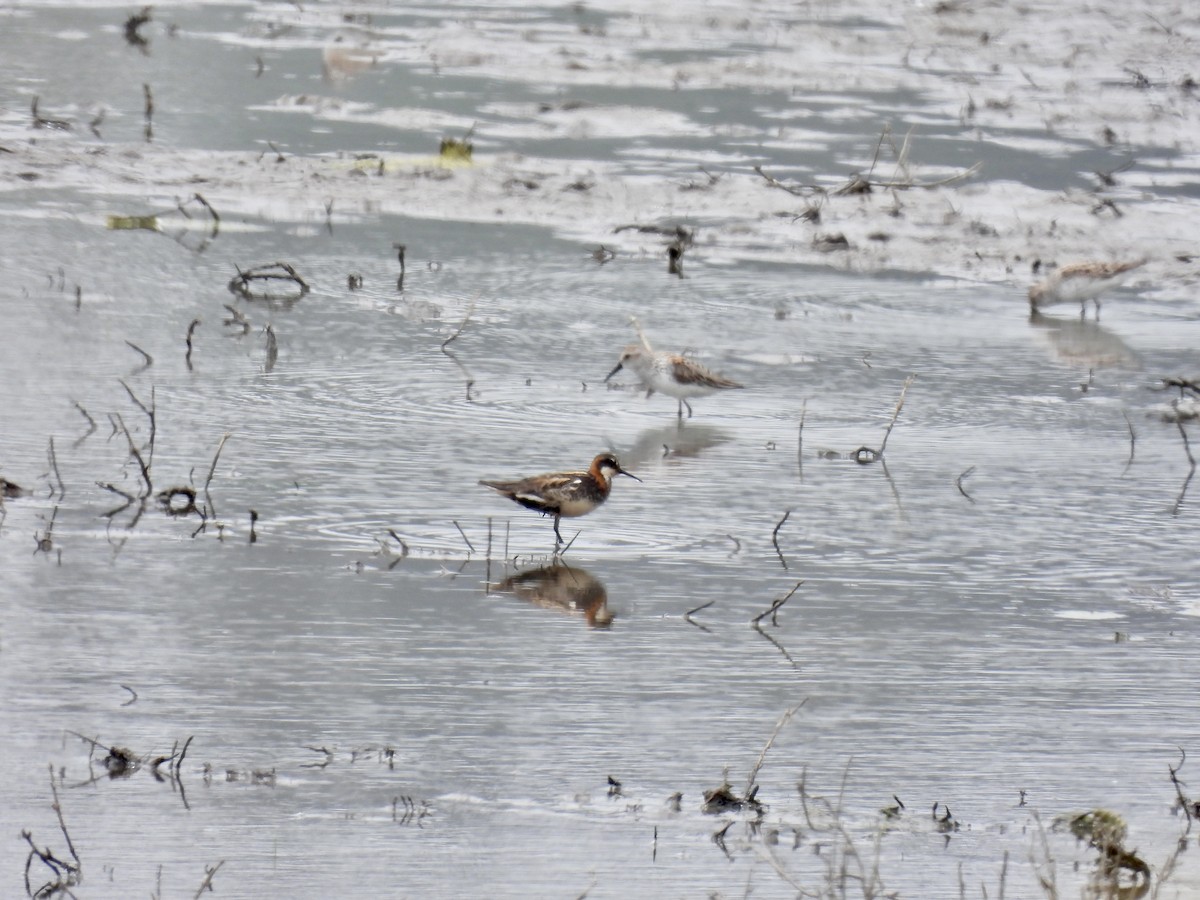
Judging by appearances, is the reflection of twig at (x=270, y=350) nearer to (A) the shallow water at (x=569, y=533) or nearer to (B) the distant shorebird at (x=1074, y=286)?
(A) the shallow water at (x=569, y=533)

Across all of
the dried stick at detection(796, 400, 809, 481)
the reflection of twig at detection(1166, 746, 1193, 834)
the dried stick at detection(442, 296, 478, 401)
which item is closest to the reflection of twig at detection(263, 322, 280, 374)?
the dried stick at detection(442, 296, 478, 401)

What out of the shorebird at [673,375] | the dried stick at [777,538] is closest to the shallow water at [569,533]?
the dried stick at [777,538]

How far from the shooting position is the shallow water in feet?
17.9

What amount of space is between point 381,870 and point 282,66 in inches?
587

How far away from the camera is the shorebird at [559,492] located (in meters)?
7.79

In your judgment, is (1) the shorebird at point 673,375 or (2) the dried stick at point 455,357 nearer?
(1) the shorebird at point 673,375

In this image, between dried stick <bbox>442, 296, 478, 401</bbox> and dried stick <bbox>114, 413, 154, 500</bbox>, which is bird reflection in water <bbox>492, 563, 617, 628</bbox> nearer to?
dried stick <bbox>114, 413, 154, 500</bbox>

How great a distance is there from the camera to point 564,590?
7246mm

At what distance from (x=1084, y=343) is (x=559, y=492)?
4945 millimetres

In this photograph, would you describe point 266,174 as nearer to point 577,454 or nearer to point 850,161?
point 850,161

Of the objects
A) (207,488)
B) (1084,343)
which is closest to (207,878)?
(207,488)

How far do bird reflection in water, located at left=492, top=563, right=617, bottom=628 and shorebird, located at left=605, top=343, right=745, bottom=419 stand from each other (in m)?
2.43

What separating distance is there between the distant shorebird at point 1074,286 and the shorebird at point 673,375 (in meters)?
2.68

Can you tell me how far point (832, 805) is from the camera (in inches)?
220
